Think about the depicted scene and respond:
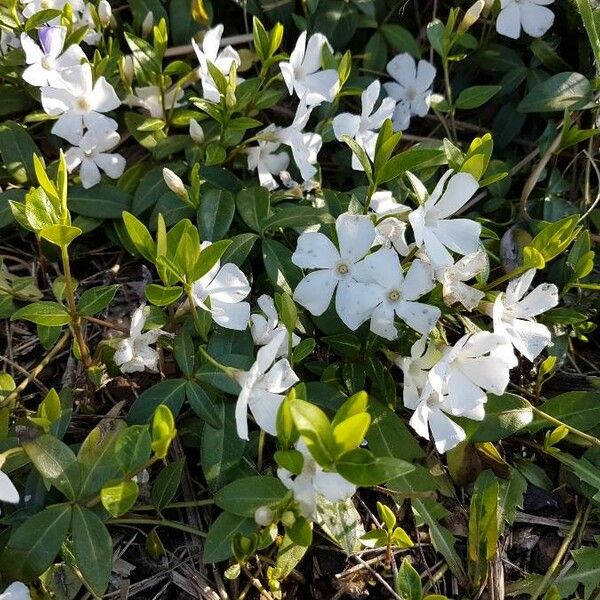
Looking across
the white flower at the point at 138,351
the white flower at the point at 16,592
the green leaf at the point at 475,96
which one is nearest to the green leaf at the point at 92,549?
the white flower at the point at 16,592

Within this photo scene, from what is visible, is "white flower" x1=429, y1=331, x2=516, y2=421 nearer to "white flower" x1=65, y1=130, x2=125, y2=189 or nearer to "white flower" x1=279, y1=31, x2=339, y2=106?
"white flower" x1=279, y1=31, x2=339, y2=106

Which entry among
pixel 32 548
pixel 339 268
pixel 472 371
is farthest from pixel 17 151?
pixel 472 371

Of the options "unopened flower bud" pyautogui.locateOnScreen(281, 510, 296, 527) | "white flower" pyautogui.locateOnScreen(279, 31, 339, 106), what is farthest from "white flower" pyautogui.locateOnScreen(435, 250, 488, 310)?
"white flower" pyautogui.locateOnScreen(279, 31, 339, 106)

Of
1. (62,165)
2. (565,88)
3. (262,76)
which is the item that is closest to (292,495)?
(62,165)

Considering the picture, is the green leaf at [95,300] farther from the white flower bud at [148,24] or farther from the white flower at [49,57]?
the white flower bud at [148,24]

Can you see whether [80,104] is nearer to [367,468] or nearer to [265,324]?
[265,324]
